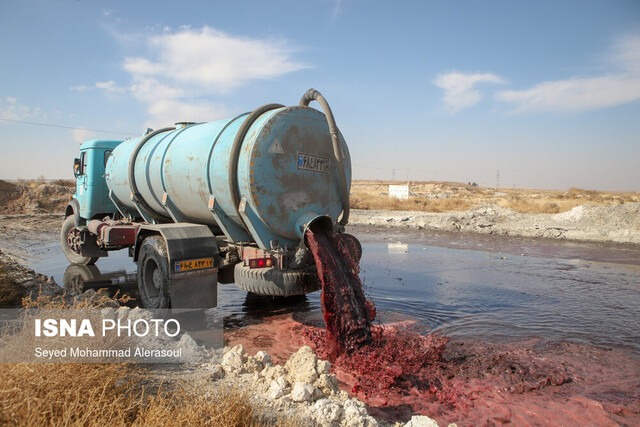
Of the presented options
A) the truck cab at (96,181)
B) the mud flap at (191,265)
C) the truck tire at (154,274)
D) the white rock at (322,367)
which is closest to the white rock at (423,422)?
the white rock at (322,367)

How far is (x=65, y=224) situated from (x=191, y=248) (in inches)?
286

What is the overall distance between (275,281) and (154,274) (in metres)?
2.47

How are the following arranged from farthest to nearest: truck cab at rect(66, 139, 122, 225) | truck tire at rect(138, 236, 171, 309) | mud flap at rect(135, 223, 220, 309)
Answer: truck cab at rect(66, 139, 122, 225)
truck tire at rect(138, 236, 171, 309)
mud flap at rect(135, 223, 220, 309)

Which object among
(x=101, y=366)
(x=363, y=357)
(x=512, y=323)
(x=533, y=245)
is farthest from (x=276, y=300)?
(x=533, y=245)

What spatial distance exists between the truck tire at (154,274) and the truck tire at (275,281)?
1.33 m

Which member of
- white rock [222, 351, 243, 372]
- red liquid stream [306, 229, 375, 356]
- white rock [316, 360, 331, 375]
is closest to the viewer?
white rock [316, 360, 331, 375]

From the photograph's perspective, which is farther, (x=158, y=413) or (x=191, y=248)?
(x=191, y=248)

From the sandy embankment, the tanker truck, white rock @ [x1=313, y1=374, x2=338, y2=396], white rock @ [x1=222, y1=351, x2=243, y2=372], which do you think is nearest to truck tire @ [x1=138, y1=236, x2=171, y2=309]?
the tanker truck

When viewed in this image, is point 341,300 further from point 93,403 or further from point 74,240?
point 74,240

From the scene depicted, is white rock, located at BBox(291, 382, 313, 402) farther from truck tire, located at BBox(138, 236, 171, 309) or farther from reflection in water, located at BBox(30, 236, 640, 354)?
truck tire, located at BBox(138, 236, 171, 309)

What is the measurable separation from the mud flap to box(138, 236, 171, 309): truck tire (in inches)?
6.9

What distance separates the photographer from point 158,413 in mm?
2744

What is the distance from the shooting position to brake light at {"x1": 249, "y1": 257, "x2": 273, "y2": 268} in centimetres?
584

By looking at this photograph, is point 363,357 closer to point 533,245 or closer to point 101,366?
point 101,366
